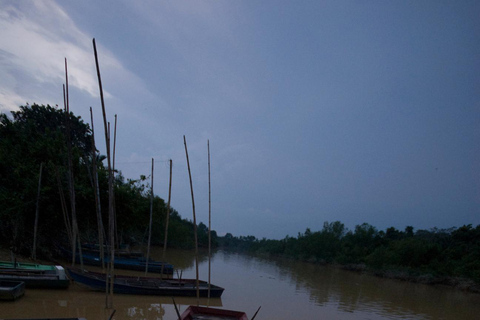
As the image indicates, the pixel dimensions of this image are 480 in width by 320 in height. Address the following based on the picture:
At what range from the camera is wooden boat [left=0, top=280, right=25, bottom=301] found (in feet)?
23.3

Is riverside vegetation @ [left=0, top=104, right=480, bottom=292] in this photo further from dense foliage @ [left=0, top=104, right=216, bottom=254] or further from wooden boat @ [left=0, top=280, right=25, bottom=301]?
wooden boat @ [left=0, top=280, right=25, bottom=301]

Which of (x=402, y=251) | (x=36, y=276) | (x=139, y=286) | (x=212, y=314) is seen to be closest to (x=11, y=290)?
(x=36, y=276)

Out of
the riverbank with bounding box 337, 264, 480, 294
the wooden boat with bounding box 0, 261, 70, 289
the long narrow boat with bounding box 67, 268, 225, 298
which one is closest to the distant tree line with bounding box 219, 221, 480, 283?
the riverbank with bounding box 337, 264, 480, 294

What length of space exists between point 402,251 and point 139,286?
25334 millimetres

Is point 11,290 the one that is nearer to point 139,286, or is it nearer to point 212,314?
point 139,286

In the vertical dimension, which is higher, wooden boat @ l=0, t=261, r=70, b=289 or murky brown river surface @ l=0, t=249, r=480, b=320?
wooden boat @ l=0, t=261, r=70, b=289

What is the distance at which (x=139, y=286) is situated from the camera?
9570 millimetres

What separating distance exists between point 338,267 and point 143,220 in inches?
973

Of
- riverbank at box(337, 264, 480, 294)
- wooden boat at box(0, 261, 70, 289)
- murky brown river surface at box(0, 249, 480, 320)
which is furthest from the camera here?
riverbank at box(337, 264, 480, 294)

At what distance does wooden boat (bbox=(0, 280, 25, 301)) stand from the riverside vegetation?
3.24 meters

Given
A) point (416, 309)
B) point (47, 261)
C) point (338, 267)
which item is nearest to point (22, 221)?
point (47, 261)

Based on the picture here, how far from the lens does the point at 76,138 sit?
20109 mm

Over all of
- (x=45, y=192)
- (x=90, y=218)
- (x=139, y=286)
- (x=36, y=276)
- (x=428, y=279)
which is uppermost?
(x=45, y=192)

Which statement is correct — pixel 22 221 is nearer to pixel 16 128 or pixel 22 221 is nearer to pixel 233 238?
pixel 16 128
